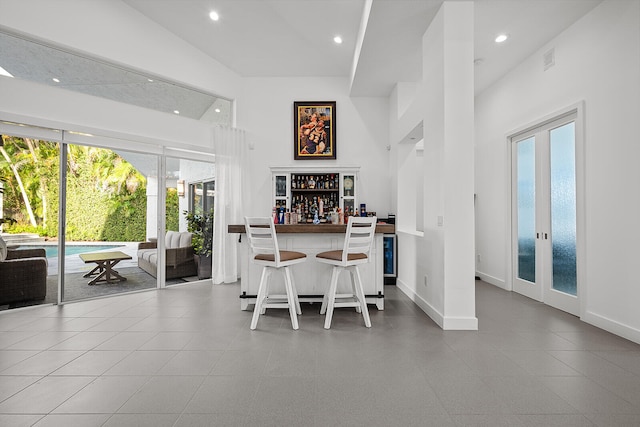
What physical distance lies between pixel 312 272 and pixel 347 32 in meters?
3.54

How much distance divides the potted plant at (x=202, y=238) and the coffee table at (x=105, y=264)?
42.8 inches

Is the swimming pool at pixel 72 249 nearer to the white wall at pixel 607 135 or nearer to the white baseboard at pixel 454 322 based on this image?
the white baseboard at pixel 454 322

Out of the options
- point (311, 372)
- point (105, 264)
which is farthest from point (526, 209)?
point (105, 264)

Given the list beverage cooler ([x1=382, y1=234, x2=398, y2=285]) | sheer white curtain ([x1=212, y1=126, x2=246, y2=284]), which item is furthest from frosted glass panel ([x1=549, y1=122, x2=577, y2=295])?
sheer white curtain ([x1=212, y1=126, x2=246, y2=284])

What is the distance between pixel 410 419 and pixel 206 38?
5.62 m

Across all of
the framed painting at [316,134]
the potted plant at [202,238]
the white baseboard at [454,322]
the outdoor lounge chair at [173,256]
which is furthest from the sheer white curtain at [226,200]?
the white baseboard at [454,322]

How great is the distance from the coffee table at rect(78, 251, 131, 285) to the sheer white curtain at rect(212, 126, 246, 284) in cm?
139

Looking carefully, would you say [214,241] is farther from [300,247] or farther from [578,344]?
[578,344]

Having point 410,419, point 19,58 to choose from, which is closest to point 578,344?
point 410,419

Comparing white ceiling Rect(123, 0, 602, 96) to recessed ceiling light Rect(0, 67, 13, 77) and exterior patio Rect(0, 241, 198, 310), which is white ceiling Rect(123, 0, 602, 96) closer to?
recessed ceiling light Rect(0, 67, 13, 77)

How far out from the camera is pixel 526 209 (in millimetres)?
4641

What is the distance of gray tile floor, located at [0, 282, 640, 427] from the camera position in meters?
1.80

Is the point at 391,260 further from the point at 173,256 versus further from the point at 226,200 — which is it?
the point at 173,256

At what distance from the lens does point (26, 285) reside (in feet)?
13.0
